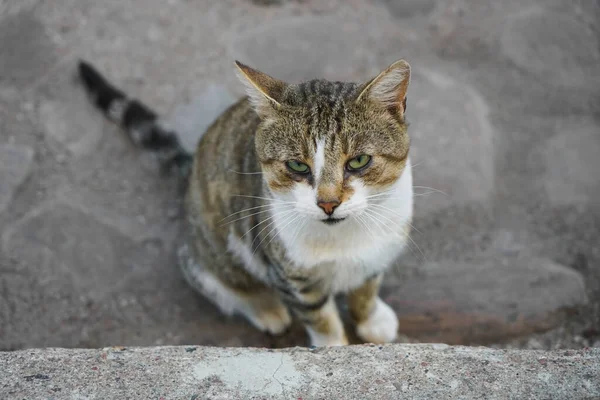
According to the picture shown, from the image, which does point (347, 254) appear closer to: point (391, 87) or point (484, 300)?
point (391, 87)

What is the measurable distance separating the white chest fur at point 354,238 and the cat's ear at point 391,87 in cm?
31

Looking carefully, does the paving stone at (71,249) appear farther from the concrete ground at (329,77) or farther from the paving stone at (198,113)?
the paving stone at (198,113)

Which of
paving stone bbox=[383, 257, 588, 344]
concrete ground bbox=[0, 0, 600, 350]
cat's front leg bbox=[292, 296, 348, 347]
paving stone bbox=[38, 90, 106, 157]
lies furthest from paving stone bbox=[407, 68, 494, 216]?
paving stone bbox=[38, 90, 106, 157]

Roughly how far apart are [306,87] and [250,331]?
138cm

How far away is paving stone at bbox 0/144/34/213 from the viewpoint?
12.4 feet

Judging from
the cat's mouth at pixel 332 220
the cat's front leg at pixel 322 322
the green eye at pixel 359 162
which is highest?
the green eye at pixel 359 162

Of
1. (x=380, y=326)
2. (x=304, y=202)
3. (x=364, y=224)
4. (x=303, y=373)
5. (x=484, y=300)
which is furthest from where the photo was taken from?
(x=484, y=300)

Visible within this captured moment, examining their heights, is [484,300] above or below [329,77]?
below

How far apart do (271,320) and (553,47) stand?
2558 mm

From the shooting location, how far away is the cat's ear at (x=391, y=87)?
240 cm

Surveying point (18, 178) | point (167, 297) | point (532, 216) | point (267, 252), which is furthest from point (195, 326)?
point (532, 216)

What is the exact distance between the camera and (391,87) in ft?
8.13

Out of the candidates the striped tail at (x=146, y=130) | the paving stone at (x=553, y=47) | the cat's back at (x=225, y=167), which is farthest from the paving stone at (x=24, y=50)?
the paving stone at (x=553, y=47)

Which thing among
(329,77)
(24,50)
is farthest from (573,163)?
(24,50)
